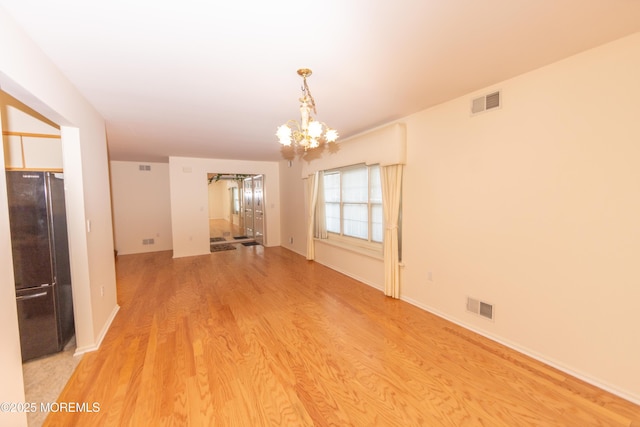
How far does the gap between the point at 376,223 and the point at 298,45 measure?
3.10 m

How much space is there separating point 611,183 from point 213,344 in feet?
11.8

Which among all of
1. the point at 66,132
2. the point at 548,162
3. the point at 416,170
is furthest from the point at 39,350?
the point at 548,162

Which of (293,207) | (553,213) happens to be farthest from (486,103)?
(293,207)

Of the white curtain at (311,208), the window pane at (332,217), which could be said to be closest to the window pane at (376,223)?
the window pane at (332,217)

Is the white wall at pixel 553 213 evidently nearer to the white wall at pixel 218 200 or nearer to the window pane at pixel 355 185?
the window pane at pixel 355 185

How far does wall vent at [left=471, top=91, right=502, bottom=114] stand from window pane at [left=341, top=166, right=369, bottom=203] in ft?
6.49

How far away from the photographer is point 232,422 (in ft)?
5.49

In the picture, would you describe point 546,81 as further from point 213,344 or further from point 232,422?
point 213,344

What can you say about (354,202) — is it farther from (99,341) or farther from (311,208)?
(99,341)

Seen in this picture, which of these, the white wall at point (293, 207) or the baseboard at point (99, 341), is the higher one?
the white wall at point (293, 207)

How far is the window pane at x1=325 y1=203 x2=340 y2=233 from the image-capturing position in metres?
5.33

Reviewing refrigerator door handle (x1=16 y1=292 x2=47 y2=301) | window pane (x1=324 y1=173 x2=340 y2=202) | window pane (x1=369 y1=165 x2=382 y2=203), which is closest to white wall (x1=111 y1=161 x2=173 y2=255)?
window pane (x1=324 y1=173 x2=340 y2=202)

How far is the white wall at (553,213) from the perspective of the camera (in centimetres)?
183

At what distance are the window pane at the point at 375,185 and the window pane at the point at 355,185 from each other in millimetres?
123
